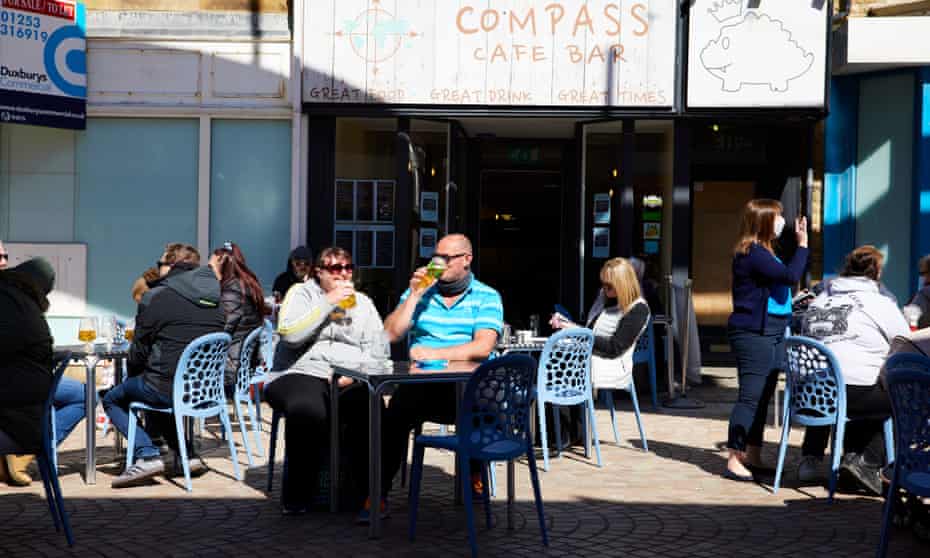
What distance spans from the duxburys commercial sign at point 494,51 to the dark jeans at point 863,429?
5.52m

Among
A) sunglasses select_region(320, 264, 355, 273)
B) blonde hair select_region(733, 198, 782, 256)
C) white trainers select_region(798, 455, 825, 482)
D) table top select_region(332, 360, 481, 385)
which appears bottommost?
white trainers select_region(798, 455, 825, 482)

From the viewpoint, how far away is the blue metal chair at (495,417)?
5.42m

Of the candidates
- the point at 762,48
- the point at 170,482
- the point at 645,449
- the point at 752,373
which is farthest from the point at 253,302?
the point at 762,48

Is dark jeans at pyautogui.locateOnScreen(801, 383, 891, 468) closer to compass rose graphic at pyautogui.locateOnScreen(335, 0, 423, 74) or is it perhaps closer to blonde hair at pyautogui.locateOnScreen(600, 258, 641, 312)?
blonde hair at pyautogui.locateOnScreen(600, 258, 641, 312)

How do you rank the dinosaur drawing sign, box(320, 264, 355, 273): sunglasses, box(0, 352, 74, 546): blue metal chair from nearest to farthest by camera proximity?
box(0, 352, 74, 546): blue metal chair
box(320, 264, 355, 273): sunglasses
the dinosaur drawing sign

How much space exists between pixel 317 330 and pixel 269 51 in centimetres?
645

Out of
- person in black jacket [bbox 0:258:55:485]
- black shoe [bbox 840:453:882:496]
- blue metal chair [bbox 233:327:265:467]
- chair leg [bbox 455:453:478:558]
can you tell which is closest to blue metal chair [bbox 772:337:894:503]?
black shoe [bbox 840:453:882:496]

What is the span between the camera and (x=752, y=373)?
735 cm

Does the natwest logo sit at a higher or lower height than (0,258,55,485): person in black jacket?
higher

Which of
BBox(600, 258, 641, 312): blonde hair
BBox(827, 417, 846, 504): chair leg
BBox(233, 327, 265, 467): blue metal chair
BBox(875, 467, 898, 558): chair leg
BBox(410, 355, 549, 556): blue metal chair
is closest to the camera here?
BBox(875, 467, 898, 558): chair leg

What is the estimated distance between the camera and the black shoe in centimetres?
683

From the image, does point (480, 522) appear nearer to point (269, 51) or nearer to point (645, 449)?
point (645, 449)

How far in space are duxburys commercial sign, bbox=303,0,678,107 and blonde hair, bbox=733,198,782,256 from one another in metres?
4.68

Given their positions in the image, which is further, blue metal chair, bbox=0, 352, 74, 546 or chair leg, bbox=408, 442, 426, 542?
chair leg, bbox=408, 442, 426, 542
